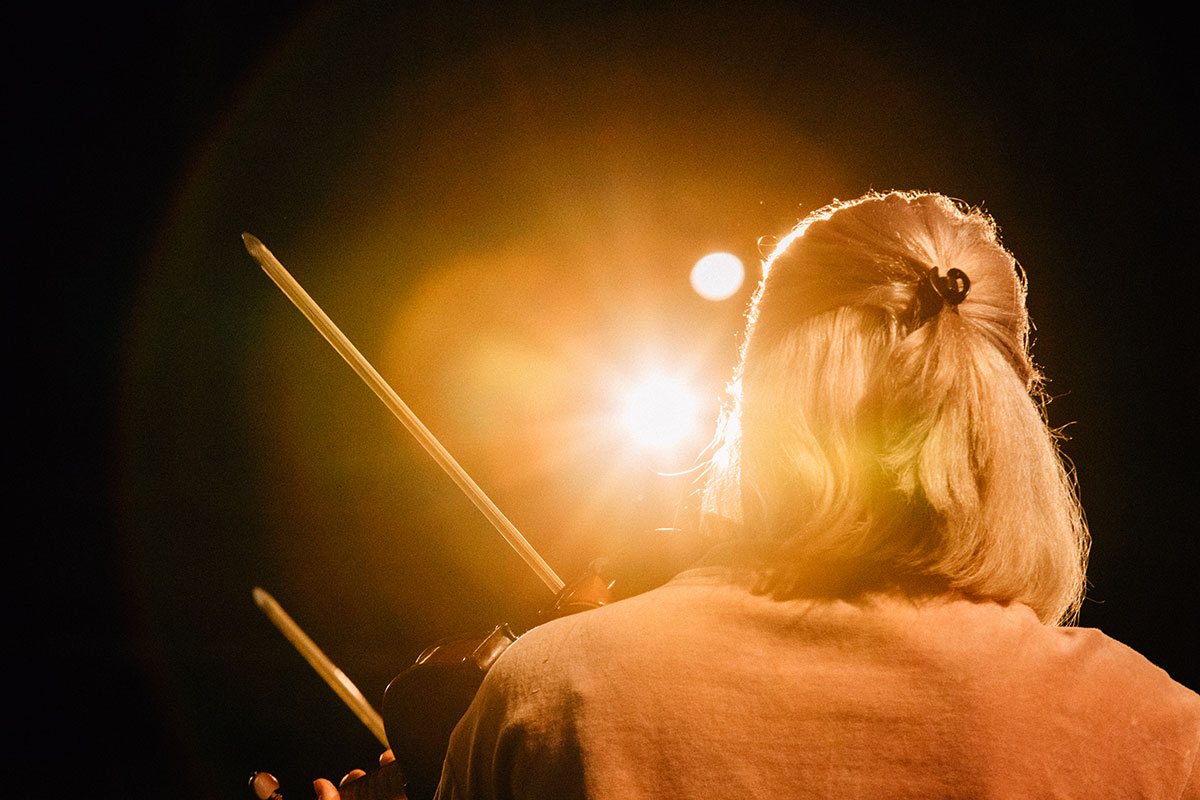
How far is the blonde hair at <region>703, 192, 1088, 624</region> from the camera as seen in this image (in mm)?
500

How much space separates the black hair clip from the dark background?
1.22 meters

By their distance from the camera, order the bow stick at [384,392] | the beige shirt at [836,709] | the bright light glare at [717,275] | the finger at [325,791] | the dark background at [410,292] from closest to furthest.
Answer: the beige shirt at [836,709], the finger at [325,791], the bow stick at [384,392], the dark background at [410,292], the bright light glare at [717,275]

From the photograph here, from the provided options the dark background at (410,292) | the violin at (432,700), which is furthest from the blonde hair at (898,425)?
the dark background at (410,292)

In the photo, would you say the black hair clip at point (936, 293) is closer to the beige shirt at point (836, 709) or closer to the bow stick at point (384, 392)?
the beige shirt at point (836, 709)

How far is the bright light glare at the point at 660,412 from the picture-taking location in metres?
1.87

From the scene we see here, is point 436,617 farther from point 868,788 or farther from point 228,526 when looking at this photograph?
point 868,788

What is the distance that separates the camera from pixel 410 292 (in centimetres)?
177

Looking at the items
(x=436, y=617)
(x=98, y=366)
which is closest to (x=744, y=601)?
(x=436, y=617)

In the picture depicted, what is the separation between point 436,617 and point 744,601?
Result: 1.55m

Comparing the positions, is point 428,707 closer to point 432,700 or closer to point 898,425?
point 432,700

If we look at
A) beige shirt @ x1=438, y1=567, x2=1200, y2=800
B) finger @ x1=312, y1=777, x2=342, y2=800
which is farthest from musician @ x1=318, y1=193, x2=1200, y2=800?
finger @ x1=312, y1=777, x2=342, y2=800

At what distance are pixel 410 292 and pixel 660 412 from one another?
0.86 m

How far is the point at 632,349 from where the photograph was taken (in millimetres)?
1863

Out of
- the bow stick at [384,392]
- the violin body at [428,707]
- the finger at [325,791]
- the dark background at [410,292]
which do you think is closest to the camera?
the violin body at [428,707]
